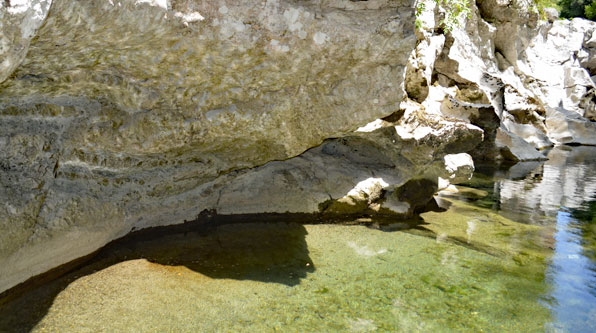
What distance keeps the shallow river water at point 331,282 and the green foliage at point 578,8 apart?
27356 millimetres

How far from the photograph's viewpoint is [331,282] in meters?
3.89

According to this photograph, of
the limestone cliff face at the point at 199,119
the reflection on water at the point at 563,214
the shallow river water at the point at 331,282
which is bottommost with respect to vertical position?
the reflection on water at the point at 563,214

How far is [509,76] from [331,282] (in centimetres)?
1626

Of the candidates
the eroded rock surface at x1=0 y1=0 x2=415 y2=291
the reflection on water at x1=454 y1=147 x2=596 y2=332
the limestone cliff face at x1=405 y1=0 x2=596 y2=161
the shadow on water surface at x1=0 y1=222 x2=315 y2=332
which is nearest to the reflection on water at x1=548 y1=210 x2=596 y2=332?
the reflection on water at x1=454 y1=147 x2=596 y2=332

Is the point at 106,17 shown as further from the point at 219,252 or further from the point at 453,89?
the point at 453,89

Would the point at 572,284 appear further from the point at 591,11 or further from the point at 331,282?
the point at 591,11

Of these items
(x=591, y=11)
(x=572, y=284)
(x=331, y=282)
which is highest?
(x=591, y=11)

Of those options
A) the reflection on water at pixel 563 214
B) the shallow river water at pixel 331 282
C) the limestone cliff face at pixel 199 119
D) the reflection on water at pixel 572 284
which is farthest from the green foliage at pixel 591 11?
the reflection on water at pixel 572 284

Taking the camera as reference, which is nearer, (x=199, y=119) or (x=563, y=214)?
(x=199, y=119)

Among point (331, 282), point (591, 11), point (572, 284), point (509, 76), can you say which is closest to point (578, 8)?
point (591, 11)

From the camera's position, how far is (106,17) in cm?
275

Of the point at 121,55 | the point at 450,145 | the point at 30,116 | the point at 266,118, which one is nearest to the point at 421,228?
the point at 450,145

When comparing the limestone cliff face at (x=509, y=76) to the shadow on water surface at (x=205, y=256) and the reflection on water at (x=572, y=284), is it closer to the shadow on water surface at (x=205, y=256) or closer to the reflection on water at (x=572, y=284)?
the reflection on water at (x=572, y=284)

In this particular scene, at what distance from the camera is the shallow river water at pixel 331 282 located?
127 inches
